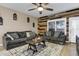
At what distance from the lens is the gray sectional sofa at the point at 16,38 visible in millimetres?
1982

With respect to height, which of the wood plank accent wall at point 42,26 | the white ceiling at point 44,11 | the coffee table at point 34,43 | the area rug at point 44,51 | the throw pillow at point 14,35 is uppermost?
the white ceiling at point 44,11

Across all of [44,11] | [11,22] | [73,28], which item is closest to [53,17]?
[44,11]

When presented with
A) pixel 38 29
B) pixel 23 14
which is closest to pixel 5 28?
pixel 23 14

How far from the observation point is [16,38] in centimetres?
209

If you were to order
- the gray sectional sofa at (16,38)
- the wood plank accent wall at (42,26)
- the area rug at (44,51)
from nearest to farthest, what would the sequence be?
the gray sectional sofa at (16,38) < the area rug at (44,51) < the wood plank accent wall at (42,26)

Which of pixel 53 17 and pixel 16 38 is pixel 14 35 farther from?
pixel 53 17

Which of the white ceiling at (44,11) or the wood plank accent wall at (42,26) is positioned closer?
the white ceiling at (44,11)

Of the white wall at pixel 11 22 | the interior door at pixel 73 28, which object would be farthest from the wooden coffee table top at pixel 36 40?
the interior door at pixel 73 28

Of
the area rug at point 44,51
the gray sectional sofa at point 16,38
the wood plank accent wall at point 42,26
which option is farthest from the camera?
the wood plank accent wall at point 42,26

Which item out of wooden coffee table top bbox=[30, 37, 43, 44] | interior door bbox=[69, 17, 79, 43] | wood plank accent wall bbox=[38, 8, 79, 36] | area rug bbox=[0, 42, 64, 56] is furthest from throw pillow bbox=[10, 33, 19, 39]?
interior door bbox=[69, 17, 79, 43]

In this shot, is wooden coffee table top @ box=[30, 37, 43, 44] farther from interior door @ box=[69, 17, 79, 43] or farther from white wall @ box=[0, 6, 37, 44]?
interior door @ box=[69, 17, 79, 43]

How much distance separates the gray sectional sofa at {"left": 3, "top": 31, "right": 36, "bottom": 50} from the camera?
1.98 metres

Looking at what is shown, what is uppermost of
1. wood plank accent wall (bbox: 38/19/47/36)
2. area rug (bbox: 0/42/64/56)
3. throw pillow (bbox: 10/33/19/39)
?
wood plank accent wall (bbox: 38/19/47/36)

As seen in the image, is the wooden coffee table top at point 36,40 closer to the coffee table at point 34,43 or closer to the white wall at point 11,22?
the coffee table at point 34,43
